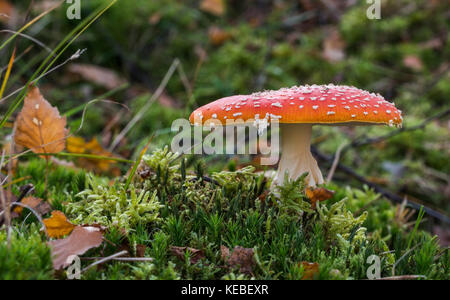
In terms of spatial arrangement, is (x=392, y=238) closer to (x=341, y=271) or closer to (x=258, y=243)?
(x=341, y=271)

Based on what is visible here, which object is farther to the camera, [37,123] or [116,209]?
[37,123]

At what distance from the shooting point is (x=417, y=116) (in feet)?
13.0

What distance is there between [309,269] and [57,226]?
3.21 ft

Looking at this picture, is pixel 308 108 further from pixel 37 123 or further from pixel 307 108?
pixel 37 123

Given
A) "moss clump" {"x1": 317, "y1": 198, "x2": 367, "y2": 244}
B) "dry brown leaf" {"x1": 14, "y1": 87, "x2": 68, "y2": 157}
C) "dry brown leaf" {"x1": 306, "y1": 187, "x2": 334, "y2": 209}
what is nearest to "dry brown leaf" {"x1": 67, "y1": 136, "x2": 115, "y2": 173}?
"dry brown leaf" {"x1": 14, "y1": 87, "x2": 68, "y2": 157}

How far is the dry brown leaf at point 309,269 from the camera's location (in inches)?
49.1

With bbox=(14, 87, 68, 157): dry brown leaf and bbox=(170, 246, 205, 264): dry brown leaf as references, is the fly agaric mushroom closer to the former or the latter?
bbox=(170, 246, 205, 264): dry brown leaf

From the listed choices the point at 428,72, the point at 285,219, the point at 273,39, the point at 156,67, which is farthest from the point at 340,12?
the point at 285,219

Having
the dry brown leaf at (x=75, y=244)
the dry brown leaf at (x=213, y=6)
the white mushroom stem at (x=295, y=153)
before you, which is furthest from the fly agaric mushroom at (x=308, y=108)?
the dry brown leaf at (x=213, y=6)

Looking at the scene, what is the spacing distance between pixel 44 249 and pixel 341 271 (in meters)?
1.04

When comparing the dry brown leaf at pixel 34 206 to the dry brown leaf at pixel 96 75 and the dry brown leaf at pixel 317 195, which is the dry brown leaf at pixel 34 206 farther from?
the dry brown leaf at pixel 96 75

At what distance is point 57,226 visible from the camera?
140cm

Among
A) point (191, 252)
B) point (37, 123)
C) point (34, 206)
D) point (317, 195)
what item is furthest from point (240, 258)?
point (37, 123)

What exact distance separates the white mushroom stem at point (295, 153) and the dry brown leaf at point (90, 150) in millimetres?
1360
